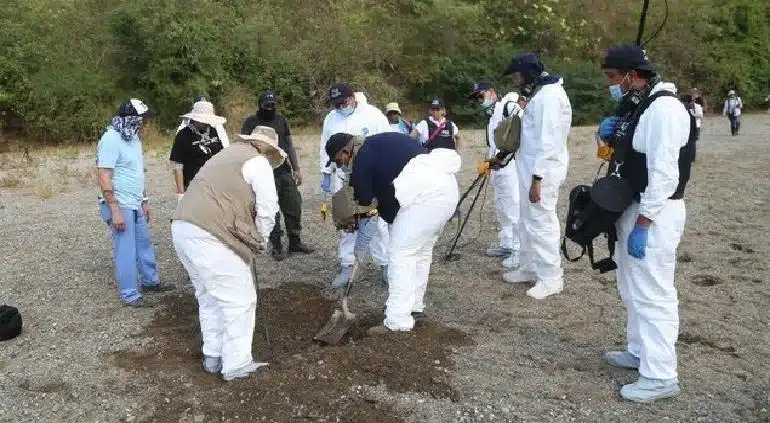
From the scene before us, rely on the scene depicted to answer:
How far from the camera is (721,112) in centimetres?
3259

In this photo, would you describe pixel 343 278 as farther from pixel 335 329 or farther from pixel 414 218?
pixel 414 218

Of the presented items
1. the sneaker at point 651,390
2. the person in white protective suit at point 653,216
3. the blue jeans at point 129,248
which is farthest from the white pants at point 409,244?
the blue jeans at point 129,248

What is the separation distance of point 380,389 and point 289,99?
21583 millimetres

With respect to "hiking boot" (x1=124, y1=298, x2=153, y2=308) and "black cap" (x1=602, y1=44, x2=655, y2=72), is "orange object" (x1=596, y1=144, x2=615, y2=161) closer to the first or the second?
"black cap" (x1=602, y1=44, x2=655, y2=72)

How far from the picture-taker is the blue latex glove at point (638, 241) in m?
4.01

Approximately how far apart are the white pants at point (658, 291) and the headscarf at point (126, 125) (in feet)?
13.4

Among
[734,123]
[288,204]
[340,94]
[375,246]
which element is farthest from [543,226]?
[734,123]

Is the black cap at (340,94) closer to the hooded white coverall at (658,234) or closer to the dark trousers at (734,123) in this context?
the hooded white coverall at (658,234)

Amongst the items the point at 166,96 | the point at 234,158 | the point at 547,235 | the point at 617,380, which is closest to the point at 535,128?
the point at 547,235

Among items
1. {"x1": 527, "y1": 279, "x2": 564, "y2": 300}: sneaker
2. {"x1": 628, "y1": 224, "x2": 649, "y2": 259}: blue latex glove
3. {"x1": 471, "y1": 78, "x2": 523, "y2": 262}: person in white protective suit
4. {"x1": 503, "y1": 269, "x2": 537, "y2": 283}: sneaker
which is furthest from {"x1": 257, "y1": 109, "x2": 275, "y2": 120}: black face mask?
{"x1": 628, "y1": 224, "x2": 649, "y2": 259}: blue latex glove

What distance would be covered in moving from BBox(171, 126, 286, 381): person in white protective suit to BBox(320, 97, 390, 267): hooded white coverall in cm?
198

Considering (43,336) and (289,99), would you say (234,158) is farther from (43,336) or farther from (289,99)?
(289,99)

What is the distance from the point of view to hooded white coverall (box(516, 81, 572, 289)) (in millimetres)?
5840

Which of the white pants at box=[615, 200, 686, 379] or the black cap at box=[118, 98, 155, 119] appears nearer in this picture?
the white pants at box=[615, 200, 686, 379]
